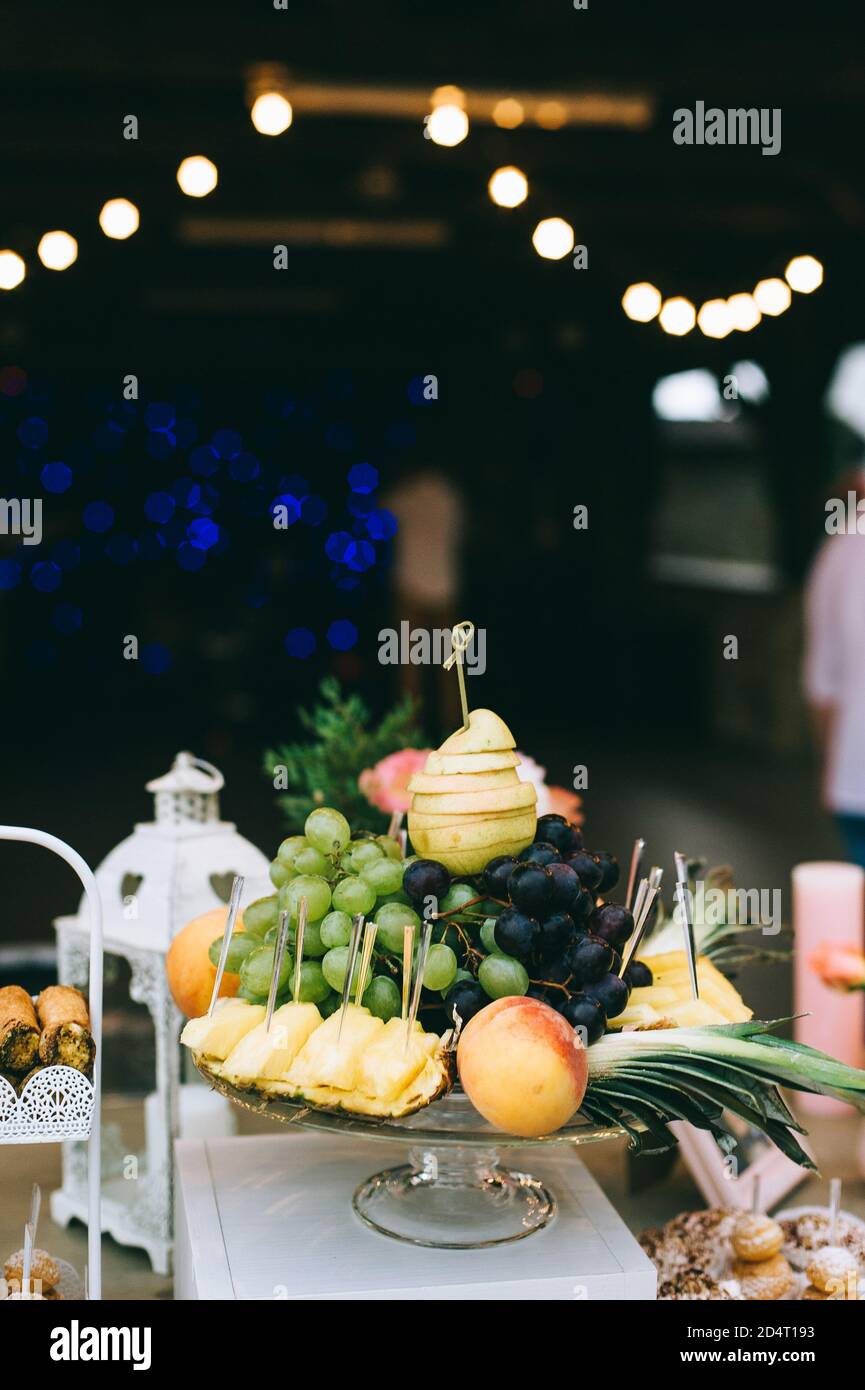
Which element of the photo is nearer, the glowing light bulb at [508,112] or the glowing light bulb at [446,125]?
the glowing light bulb at [446,125]

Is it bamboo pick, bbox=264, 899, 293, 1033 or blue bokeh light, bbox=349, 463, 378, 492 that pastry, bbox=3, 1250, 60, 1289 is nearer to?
bamboo pick, bbox=264, 899, 293, 1033

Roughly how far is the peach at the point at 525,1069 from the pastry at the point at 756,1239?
38cm

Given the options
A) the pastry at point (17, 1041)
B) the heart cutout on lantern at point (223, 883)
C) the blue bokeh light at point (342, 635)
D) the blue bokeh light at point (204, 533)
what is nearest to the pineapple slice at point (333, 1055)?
the pastry at point (17, 1041)

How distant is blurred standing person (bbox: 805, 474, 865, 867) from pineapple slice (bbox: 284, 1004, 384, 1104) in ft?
8.22

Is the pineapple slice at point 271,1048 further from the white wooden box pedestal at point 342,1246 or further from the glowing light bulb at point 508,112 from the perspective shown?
the glowing light bulb at point 508,112

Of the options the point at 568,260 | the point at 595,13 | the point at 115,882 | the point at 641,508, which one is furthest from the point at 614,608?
the point at 115,882

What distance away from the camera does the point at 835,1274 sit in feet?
4.98

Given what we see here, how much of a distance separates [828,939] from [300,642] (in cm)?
935

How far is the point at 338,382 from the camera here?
12820 mm

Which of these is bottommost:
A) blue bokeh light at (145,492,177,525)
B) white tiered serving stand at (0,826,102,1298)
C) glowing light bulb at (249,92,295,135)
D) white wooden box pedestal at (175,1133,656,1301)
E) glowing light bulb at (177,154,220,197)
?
white wooden box pedestal at (175,1133,656,1301)

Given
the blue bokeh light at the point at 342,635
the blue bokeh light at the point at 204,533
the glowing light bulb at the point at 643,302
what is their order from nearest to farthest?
the glowing light bulb at the point at 643,302 < the blue bokeh light at the point at 342,635 < the blue bokeh light at the point at 204,533

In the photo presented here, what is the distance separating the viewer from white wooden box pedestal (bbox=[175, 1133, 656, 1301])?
134 cm

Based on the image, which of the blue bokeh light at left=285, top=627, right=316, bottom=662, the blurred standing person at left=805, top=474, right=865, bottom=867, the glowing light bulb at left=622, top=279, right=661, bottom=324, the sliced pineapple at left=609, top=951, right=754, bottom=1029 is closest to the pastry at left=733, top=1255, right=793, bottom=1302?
the sliced pineapple at left=609, top=951, right=754, bottom=1029

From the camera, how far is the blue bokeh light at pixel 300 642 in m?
11.5
